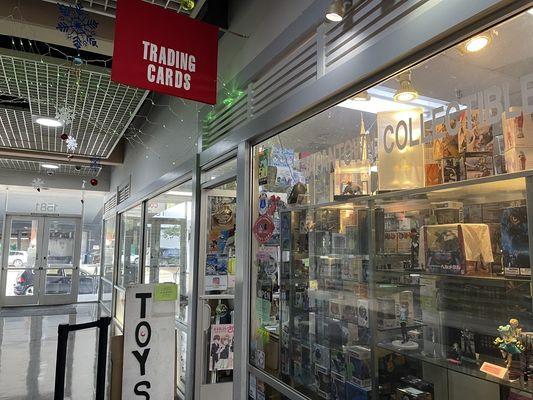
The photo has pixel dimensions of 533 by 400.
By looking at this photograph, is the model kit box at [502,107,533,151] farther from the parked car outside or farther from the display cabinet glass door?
the parked car outside

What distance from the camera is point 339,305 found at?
236cm

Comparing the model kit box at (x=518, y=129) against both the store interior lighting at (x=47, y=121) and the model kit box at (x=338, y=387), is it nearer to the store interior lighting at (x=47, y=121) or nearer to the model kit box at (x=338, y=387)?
the model kit box at (x=338, y=387)

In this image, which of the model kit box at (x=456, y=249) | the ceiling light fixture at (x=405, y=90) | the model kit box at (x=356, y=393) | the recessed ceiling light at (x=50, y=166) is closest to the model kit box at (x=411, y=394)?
the model kit box at (x=356, y=393)

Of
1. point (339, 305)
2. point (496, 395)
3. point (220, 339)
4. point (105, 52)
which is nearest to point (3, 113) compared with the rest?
point (105, 52)

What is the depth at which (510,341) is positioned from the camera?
65.1 inches

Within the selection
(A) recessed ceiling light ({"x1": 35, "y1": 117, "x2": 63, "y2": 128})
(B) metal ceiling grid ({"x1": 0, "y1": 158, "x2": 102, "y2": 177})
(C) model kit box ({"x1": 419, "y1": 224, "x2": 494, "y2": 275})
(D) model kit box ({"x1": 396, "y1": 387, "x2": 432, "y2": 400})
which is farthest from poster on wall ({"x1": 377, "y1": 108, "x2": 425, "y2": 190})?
(B) metal ceiling grid ({"x1": 0, "y1": 158, "x2": 102, "y2": 177})

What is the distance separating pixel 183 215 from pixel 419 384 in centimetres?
352

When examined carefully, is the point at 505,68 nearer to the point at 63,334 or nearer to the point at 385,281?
the point at 385,281

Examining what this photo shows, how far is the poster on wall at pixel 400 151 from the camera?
1949 millimetres

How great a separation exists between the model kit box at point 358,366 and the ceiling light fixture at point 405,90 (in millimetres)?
1304

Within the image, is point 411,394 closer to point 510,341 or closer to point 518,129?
point 510,341

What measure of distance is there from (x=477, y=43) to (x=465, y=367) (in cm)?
138

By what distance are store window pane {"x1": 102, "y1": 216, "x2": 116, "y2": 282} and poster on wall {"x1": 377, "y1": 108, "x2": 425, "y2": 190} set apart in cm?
838

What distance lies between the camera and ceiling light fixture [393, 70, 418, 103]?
5.86 ft
